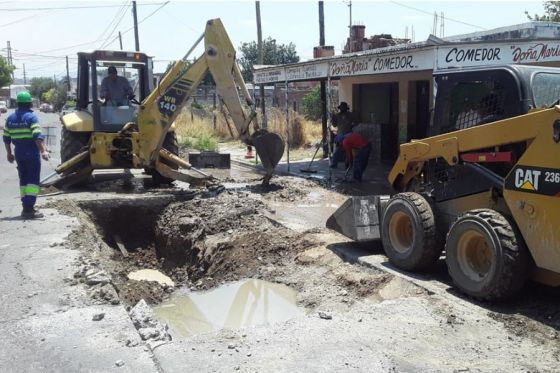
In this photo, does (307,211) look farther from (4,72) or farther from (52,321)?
(4,72)

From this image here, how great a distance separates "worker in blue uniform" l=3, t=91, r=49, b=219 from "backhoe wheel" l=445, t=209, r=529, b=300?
626cm

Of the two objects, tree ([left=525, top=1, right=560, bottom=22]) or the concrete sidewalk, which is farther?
tree ([left=525, top=1, right=560, bottom=22])

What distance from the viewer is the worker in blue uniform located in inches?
348

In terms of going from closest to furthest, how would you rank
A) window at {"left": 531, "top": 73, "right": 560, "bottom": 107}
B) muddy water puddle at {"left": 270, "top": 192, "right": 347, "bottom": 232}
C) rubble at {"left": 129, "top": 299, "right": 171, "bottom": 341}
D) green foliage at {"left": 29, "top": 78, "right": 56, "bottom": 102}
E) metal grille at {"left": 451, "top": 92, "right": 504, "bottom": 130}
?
1. rubble at {"left": 129, "top": 299, "right": 171, "bottom": 341}
2. window at {"left": 531, "top": 73, "right": 560, "bottom": 107}
3. metal grille at {"left": 451, "top": 92, "right": 504, "bottom": 130}
4. muddy water puddle at {"left": 270, "top": 192, "right": 347, "bottom": 232}
5. green foliage at {"left": 29, "top": 78, "right": 56, "bottom": 102}

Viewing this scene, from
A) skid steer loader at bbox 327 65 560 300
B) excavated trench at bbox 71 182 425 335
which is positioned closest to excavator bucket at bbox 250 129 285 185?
excavated trench at bbox 71 182 425 335

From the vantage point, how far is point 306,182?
13.1 meters

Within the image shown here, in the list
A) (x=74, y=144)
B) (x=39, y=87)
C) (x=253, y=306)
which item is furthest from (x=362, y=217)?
(x=39, y=87)

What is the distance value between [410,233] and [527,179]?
73.0 inches

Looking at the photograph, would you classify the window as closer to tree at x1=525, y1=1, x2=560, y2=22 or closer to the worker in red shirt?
the worker in red shirt

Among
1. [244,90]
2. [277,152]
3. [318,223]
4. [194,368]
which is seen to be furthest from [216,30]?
[194,368]

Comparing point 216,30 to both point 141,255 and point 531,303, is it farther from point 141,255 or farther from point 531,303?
point 531,303

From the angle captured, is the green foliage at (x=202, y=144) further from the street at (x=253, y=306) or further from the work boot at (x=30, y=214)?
the work boot at (x=30, y=214)

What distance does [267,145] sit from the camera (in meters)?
11.5

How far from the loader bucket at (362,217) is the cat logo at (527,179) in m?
2.25
